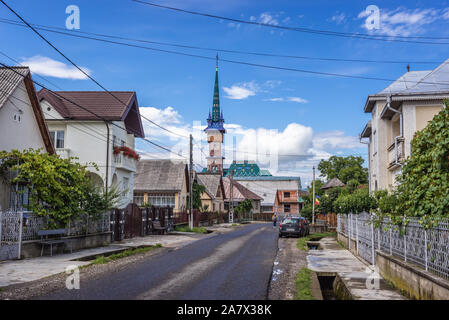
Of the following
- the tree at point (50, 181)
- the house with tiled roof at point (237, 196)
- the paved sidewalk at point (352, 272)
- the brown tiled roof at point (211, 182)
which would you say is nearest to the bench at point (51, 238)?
the tree at point (50, 181)

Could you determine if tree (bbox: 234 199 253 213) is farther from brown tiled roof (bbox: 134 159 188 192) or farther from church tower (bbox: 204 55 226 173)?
church tower (bbox: 204 55 226 173)

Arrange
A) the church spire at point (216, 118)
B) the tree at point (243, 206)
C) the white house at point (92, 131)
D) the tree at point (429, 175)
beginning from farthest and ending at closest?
1. the church spire at point (216, 118)
2. the tree at point (243, 206)
3. the white house at point (92, 131)
4. the tree at point (429, 175)

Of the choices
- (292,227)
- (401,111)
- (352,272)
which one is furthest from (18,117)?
(401,111)

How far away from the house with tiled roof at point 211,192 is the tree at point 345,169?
19152mm

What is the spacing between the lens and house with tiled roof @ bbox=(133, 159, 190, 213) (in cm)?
4338

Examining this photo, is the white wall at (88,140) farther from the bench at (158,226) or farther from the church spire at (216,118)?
the church spire at (216,118)

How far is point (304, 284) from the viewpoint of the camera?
1021 centimetres

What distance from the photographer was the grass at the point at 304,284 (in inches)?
345

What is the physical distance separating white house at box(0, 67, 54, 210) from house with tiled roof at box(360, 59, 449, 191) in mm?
16475

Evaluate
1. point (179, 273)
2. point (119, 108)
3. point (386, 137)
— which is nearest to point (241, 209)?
point (119, 108)

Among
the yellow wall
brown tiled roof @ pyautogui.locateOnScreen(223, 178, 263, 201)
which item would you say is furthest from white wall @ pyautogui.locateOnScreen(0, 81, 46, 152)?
brown tiled roof @ pyautogui.locateOnScreen(223, 178, 263, 201)

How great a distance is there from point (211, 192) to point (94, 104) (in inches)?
1177

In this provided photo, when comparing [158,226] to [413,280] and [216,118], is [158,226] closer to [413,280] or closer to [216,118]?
[413,280]
